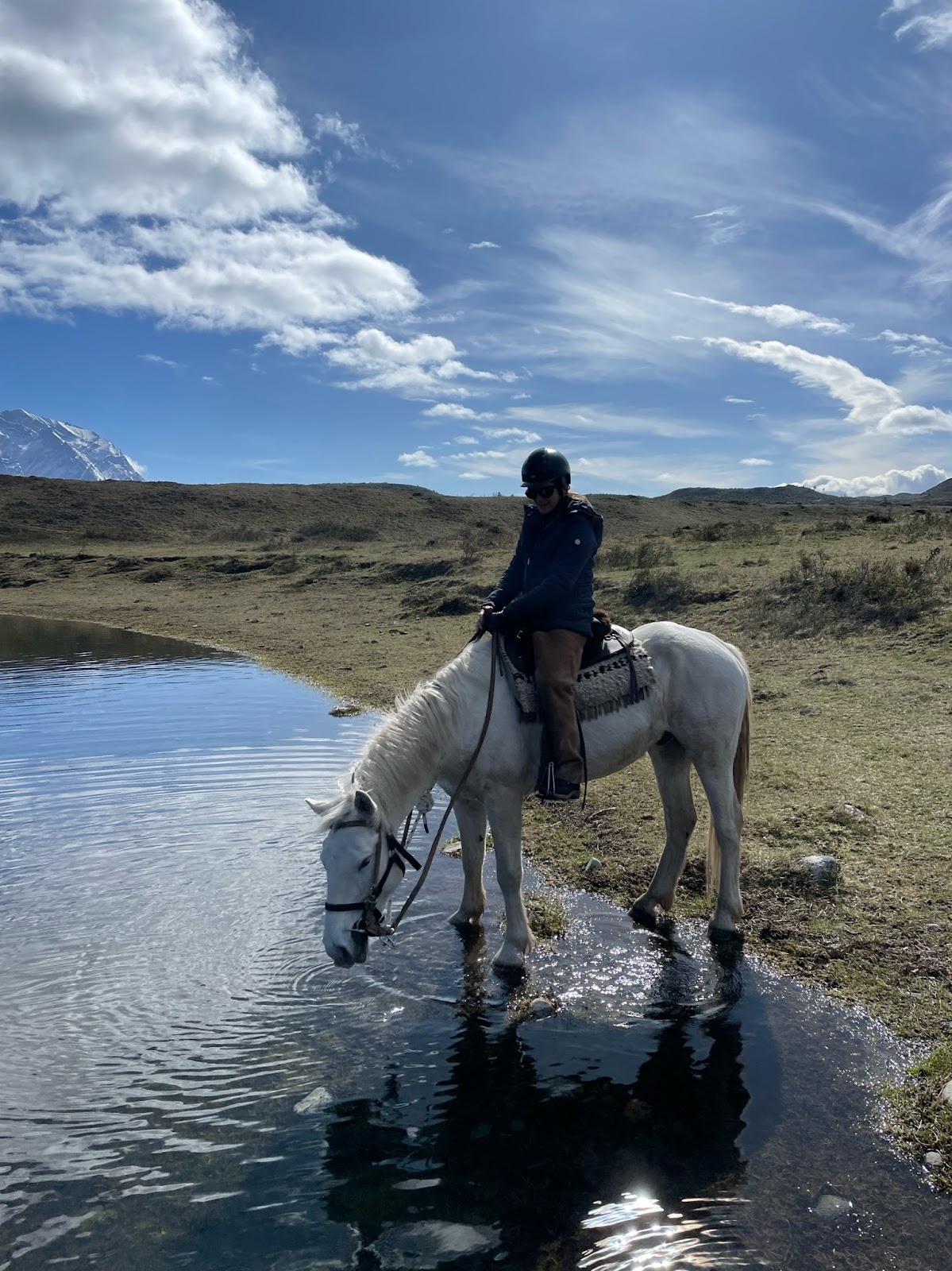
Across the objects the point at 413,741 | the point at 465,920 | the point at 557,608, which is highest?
the point at 557,608

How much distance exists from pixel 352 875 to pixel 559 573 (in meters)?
2.25

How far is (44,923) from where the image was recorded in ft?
19.0

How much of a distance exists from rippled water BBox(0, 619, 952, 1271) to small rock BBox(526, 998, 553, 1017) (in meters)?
0.06

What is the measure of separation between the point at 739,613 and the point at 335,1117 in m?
12.7

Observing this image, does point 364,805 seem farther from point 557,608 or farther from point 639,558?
point 639,558

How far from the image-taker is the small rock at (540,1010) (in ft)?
14.9

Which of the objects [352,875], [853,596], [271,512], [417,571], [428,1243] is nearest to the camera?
[428,1243]

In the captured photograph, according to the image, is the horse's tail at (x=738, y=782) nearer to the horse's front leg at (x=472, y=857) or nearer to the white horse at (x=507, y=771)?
the white horse at (x=507, y=771)

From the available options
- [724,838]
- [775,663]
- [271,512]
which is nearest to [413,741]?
[724,838]

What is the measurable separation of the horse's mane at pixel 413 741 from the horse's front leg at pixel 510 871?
1.71 feet

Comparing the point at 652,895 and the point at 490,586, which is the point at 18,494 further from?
the point at 652,895

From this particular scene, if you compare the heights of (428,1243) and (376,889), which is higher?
(376,889)

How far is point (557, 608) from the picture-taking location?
5.08 metres

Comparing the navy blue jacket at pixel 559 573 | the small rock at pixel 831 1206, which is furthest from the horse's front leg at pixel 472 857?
the small rock at pixel 831 1206
